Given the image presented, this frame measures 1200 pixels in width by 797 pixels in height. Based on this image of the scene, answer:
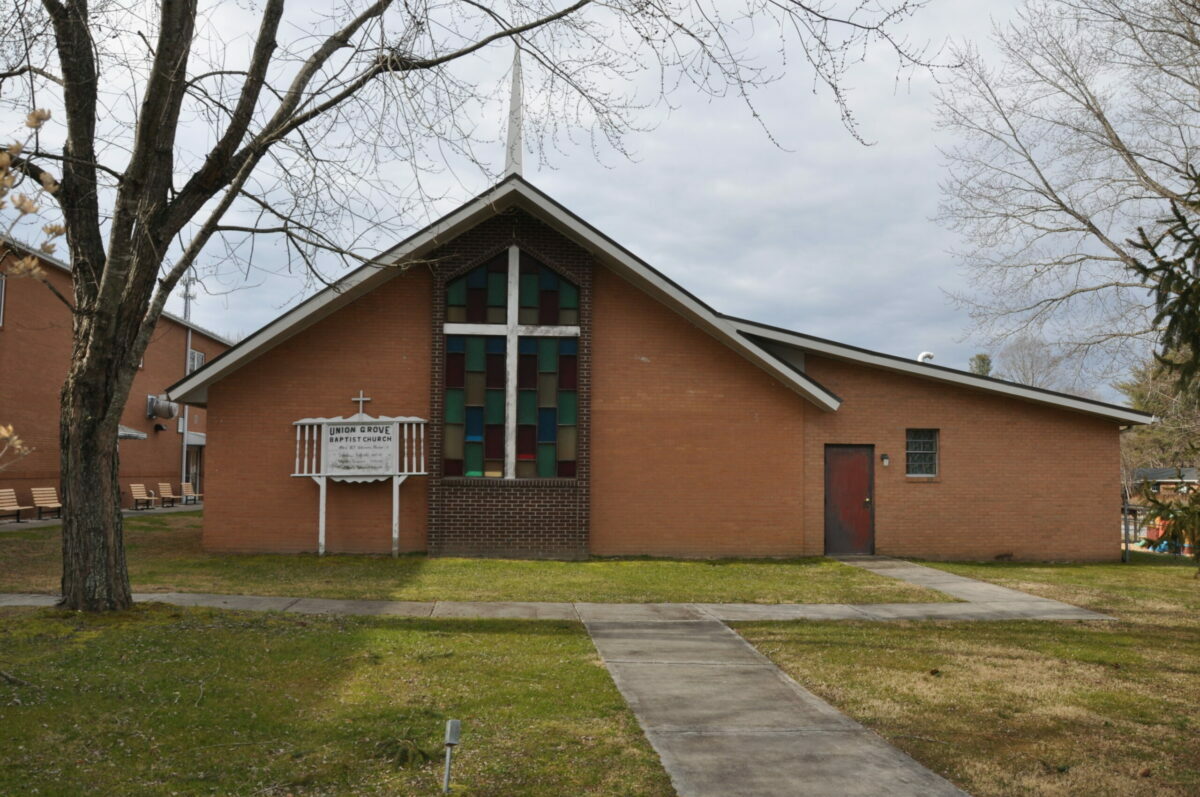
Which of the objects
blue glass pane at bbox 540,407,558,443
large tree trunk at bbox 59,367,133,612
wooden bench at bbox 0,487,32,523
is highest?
blue glass pane at bbox 540,407,558,443

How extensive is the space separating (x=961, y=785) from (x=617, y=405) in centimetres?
1301

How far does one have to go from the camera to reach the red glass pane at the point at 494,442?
17.8 meters

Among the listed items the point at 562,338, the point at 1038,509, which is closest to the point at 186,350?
the point at 562,338

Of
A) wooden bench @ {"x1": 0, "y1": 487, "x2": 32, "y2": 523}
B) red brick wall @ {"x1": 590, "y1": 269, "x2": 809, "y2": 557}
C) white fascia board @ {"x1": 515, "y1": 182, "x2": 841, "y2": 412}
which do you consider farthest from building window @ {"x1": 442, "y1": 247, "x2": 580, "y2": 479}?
wooden bench @ {"x1": 0, "y1": 487, "x2": 32, "y2": 523}

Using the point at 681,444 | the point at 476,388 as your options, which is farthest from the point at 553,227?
the point at 681,444

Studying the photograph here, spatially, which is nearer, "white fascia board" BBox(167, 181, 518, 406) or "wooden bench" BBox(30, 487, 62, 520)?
"white fascia board" BBox(167, 181, 518, 406)

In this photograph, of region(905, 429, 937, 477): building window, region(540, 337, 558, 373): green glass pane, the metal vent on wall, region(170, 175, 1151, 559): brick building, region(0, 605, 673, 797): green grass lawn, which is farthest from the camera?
the metal vent on wall

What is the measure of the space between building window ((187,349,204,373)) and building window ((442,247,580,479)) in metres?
23.7

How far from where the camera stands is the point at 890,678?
26.9 ft

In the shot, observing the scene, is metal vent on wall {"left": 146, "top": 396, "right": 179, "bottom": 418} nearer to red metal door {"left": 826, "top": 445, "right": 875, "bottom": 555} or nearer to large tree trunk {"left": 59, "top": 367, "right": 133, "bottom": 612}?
red metal door {"left": 826, "top": 445, "right": 875, "bottom": 555}

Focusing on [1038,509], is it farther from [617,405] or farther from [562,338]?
[562,338]

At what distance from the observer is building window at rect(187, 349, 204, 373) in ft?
124

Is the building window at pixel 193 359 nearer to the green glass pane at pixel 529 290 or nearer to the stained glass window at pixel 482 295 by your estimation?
the stained glass window at pixel 482 295

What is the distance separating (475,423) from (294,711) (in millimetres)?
11456
